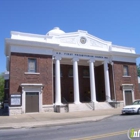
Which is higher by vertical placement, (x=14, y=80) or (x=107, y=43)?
(x=107, y=43)

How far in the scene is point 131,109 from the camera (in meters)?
17.5

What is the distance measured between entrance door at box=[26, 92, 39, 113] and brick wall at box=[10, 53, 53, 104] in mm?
1042

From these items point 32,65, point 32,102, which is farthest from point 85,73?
point 32,102

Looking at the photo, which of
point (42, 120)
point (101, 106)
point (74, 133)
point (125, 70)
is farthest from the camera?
point (125, 70)

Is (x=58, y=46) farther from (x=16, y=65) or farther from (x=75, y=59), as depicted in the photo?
(x=16, y=65)

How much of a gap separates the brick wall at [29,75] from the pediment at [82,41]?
148 inches

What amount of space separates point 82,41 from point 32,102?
472 inches

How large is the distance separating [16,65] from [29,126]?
38.7 ft

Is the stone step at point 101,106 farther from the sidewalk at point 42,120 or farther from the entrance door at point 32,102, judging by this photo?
the entrance door at point 32,102

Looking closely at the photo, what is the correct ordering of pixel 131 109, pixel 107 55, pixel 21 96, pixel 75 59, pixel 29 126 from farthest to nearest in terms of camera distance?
1. pixel 107 55
2. pixel 75 59
3. pixel 21 96
4. pixel 131 109
5. pixel 29 126

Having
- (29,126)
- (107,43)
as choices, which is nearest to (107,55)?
(107,43)

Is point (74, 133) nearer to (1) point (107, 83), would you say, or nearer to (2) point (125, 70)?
(1) point (107, 83)

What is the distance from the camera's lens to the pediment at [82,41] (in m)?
26.7

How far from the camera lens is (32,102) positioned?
22516 millimetres
